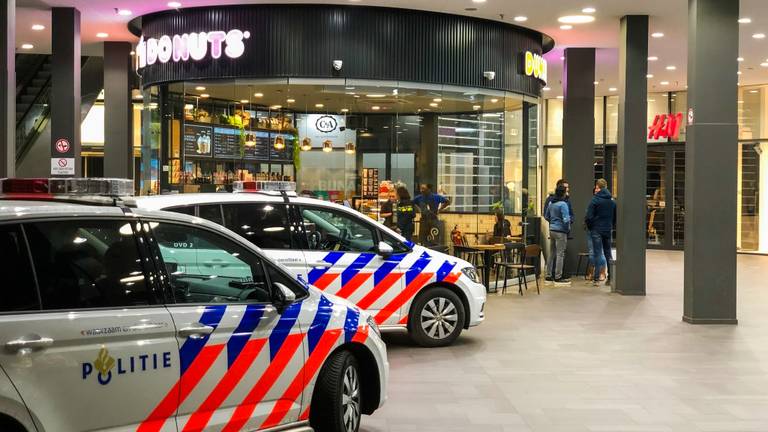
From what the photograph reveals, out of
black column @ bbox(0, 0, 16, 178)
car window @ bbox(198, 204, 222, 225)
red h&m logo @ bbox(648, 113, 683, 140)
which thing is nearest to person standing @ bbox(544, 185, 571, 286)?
car window @ bbox(198, 204, 222, 225)

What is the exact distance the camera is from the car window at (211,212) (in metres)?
7.66

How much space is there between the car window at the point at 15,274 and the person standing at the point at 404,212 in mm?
10517

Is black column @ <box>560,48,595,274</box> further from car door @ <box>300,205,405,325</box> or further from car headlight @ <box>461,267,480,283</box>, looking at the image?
car door @ <box>300,205,405,325</box>

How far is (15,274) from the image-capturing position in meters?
3.66

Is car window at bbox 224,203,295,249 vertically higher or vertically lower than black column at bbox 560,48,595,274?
lower

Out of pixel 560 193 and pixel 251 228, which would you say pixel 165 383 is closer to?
pixel 251 228

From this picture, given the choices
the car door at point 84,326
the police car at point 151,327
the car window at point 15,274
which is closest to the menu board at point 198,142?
the police car at point 151,327

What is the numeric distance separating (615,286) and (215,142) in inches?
269

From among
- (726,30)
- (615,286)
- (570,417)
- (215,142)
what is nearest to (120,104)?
(215,142)

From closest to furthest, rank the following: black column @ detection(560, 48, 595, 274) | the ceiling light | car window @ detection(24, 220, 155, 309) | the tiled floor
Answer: car window @ detection(24, 220, 155, 309)
the tiled floor
the ceiling light
black column @ detection(560, 48, 595, 274)

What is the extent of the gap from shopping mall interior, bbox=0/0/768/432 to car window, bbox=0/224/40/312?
4.81 meters

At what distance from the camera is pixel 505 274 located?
14062 millimetres

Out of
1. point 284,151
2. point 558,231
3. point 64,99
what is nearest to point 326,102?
point 284,151

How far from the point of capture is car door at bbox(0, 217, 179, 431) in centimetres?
359
